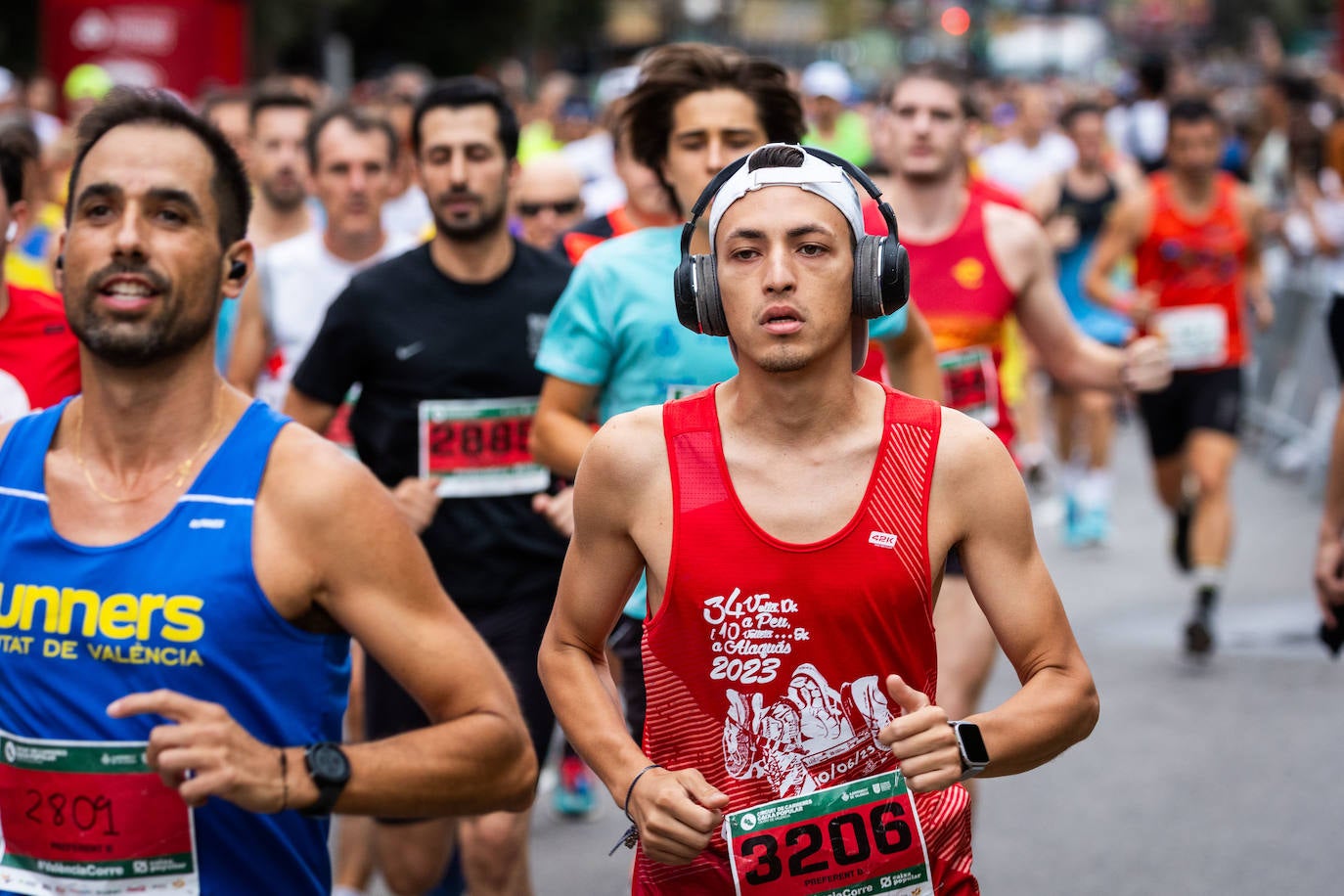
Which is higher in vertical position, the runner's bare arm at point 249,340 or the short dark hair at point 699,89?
the short dark hair at point 699,89

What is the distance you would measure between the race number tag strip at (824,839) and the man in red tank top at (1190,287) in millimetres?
6499

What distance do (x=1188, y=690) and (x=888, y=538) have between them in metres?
5.64

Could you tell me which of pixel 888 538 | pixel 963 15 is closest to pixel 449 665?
pixel 888 538

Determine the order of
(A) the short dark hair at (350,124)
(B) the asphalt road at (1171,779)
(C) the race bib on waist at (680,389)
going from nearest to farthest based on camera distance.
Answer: (C) the race bib on waist at (680,389) < (B) the asphalt road at (1171,779) < (A) the short dark hair at (350,124)

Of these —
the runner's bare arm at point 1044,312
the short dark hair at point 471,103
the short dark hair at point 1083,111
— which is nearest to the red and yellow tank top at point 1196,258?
the short dark hair at point 1083,111

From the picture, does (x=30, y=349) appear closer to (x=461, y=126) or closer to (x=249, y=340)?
(x=461, y=126)

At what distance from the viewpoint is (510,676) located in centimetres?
529

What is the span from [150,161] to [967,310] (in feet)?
12.3

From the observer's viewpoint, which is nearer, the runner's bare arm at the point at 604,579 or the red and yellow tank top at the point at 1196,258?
the runner's bare arm at the point at 604,579

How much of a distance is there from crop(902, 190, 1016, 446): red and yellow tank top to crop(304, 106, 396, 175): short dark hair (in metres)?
1.90

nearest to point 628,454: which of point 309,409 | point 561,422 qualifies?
point 561,422

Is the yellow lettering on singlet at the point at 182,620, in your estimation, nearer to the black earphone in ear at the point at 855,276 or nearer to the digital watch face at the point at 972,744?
the black earphone in ear at the point at 855,276

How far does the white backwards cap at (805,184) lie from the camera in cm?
319

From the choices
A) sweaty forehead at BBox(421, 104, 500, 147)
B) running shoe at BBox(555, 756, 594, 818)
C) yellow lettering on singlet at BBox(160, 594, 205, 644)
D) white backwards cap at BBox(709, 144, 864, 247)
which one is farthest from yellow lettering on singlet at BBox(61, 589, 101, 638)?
running shoe at BBox(555, 756, 594, 818)
